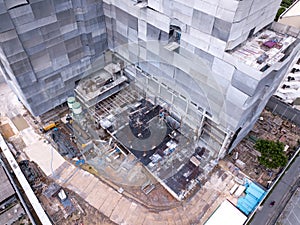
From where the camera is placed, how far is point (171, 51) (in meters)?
24.2

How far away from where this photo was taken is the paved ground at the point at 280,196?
77.9ft

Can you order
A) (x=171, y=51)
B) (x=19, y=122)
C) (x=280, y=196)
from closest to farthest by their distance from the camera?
(x=171, y=51)
(x=280, y=196)
(x=19, y=122)

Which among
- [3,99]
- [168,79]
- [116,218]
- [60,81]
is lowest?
[116,218]

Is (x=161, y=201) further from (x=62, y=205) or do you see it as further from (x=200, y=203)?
(x=62, y=205)

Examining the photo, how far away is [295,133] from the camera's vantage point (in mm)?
30594

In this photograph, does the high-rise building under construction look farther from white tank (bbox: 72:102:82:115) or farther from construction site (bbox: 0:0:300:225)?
white tank (bbox: 72:102:82:115)

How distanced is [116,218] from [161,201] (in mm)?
4818

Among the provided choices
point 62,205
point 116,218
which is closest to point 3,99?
point 62,205

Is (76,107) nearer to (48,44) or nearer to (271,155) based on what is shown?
(48,44)

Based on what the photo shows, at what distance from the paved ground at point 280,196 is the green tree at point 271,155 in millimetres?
2724

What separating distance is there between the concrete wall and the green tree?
23.7 meters

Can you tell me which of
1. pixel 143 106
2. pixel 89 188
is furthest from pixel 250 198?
pixel 89 188

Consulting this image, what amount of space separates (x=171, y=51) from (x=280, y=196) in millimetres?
19421

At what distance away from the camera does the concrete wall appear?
22516 millimetres
